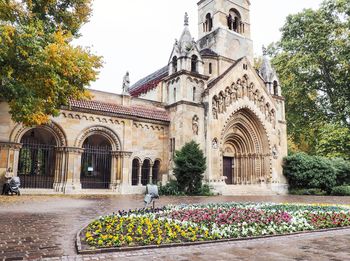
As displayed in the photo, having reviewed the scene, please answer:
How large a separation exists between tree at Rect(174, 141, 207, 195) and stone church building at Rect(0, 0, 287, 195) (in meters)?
1.77

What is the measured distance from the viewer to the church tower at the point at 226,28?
3100 centimetres

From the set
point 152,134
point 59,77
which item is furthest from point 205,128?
point 59,77

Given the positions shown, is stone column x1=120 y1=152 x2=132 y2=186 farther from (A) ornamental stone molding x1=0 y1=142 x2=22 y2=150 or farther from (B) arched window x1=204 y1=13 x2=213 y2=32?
(B) arched window x1=204 y1=13 x2=213 y2=32

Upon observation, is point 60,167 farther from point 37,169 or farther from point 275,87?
point 275,87

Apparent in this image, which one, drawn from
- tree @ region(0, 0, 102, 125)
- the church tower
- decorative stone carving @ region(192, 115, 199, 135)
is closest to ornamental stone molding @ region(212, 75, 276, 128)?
decorative stone carving @ region(192, 115, 199, 135)

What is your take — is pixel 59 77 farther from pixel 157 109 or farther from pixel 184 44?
pixel 184 44

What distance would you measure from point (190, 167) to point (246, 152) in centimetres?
996

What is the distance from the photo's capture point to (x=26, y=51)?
37.1 feet

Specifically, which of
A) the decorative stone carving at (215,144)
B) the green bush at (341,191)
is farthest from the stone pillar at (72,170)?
the green bush at (341,191)

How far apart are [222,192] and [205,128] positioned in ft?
17.3

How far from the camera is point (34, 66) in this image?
11.6 m

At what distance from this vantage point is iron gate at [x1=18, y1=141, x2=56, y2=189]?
933 inches

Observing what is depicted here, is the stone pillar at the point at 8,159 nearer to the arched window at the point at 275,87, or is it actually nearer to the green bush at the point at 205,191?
the green bush at the point at 205,191

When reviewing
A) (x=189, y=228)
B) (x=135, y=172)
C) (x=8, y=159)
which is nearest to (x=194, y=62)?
(x=135, y=172)
